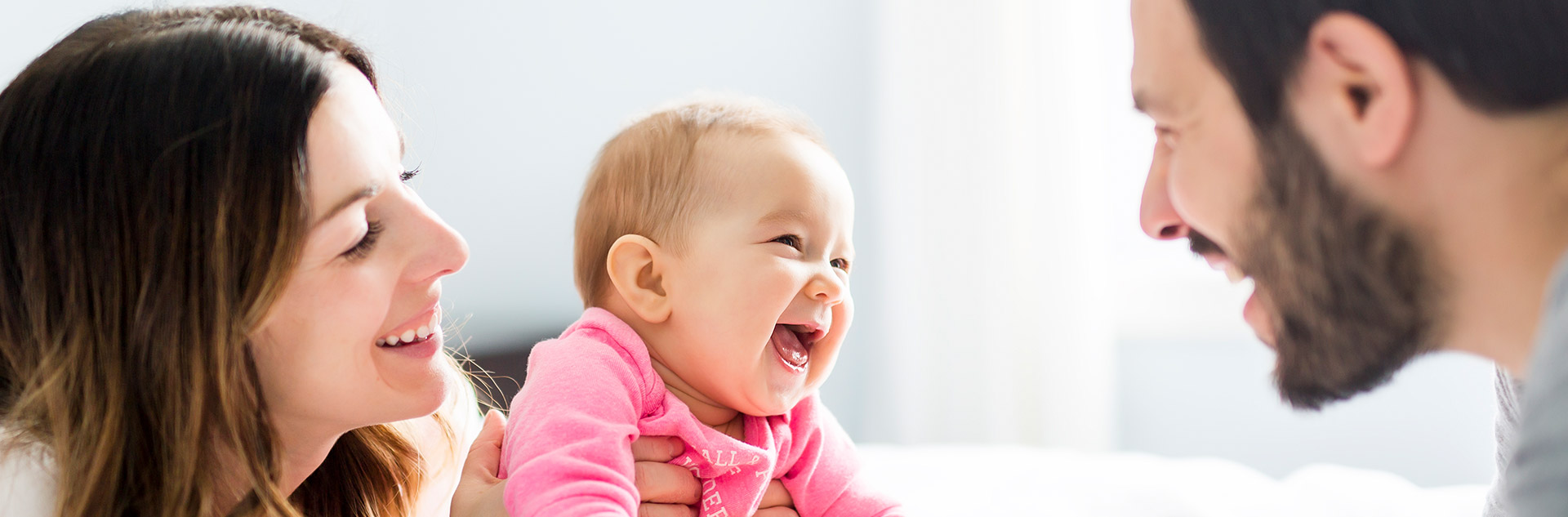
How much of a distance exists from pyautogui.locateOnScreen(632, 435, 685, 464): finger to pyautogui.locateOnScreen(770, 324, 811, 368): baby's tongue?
164mm

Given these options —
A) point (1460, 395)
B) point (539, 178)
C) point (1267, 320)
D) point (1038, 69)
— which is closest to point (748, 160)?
point (1267, 320)

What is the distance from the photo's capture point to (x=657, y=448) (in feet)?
4.29

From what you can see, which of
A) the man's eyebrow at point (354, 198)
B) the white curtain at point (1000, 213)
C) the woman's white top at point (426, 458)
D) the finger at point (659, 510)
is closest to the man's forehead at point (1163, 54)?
the finger at point (659, 510)

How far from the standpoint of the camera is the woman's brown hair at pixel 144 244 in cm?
109

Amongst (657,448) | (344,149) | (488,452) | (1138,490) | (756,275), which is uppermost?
(344,149)

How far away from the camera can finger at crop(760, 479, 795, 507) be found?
1.40m

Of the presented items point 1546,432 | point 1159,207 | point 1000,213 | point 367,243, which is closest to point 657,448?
point 367,243

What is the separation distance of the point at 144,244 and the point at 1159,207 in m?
1.05

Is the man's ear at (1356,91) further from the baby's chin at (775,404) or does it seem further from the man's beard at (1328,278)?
the baby's chin at (775,404)

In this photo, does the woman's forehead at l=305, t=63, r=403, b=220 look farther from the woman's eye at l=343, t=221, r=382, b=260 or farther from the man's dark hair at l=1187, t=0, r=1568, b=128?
the man's dark hair at l=1187, t=0, r=1568, b=128

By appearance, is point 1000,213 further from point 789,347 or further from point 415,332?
point 415,332

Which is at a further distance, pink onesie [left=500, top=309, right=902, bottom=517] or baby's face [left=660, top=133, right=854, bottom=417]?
baby's face [left=660, top=133, right=854, bottom=417]

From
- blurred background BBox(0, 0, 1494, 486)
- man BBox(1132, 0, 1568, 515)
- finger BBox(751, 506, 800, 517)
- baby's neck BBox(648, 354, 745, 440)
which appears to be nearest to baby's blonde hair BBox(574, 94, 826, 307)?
baby's neck BBox(648, 354, 745, 440)

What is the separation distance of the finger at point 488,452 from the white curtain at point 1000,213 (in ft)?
7.00
